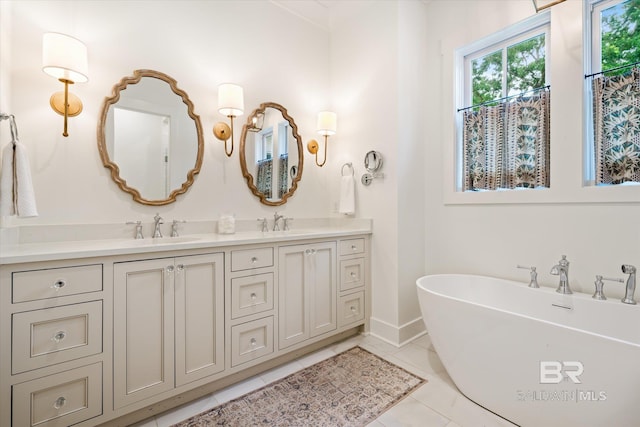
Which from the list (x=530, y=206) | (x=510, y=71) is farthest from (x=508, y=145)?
(x=510, y=71)

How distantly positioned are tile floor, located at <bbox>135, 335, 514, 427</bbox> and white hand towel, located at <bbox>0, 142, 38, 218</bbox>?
1240 millimetres

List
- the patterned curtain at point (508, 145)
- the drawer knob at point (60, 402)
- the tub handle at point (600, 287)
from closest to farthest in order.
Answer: the drawer knob at point (60, 402), the tub handle at point (600, 287), the patterned curtain at point (508, 145)

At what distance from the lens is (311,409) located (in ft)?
5.43

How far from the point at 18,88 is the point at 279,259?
1754 mm

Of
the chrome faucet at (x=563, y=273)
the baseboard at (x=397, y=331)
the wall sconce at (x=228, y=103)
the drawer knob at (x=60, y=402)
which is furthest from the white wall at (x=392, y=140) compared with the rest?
the drawer knob at (x=60, y=402)

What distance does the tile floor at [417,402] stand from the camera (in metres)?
1.55

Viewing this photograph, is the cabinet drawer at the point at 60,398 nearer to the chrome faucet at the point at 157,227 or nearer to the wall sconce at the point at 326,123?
the chrome faucet at the point at 157,227

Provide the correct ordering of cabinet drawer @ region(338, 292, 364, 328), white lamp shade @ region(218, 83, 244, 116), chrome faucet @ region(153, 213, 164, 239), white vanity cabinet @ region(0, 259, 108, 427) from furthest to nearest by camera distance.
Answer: cabinet drawer @ region(338, 292, 364, 328), white lamp shade @ region(218, 83, 244, 116), chrome faucet @ region(153, 213, 164, 239), white vanity cabinet @ region(0, 259, 108, 427)

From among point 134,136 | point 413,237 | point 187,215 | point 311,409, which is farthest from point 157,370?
point 413,237

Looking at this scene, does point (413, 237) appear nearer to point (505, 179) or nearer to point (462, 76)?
point (505, 179)

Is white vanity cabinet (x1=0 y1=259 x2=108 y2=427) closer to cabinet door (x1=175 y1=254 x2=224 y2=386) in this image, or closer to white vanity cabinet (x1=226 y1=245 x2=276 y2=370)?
cabinet door (x1=175 y1=254 x2=224 y2=386)

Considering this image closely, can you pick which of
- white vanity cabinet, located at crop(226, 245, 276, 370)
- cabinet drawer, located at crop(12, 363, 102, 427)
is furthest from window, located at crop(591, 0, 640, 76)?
cabinet drawer, located at crop(12, 363, 102, 427)

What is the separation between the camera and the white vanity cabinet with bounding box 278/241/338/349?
6.77 feet

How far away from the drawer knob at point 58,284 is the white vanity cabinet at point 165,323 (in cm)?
19
